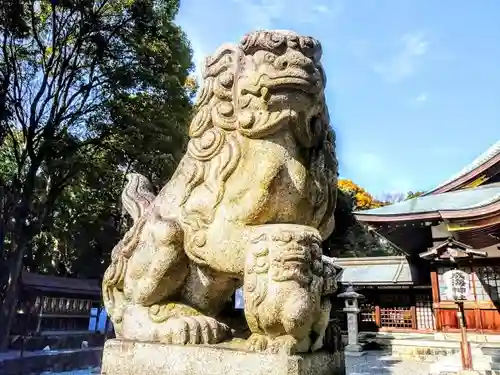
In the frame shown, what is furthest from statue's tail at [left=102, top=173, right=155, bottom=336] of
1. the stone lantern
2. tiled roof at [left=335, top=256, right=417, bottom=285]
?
tiled roof at [left=335, top=256, right=417, bottom=285]

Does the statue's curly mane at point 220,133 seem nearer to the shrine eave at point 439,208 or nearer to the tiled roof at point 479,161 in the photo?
the shrine eave at point 439,208

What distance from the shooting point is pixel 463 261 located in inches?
484

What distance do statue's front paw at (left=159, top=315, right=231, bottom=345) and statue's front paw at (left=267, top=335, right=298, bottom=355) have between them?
360 mm

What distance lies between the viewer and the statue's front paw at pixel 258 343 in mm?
1791

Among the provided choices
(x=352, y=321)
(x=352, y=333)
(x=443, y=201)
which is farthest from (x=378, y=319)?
(x=443, y=201)

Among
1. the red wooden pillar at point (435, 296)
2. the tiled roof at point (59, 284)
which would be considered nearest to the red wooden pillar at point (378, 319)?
the red wooden pillar at point (435, 296)

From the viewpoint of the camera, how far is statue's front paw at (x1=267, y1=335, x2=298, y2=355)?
1721mm

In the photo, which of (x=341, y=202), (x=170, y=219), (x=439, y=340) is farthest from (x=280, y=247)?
(x=341, y=202)

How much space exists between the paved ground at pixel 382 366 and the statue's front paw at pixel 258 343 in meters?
7.85

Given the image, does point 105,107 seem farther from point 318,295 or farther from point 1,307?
point 318,295

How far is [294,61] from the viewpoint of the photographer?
1962 millimetres

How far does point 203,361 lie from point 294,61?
1.44 m

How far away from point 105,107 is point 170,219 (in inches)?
411

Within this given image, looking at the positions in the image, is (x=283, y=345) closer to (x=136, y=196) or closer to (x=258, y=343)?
(x=258, y=343)
